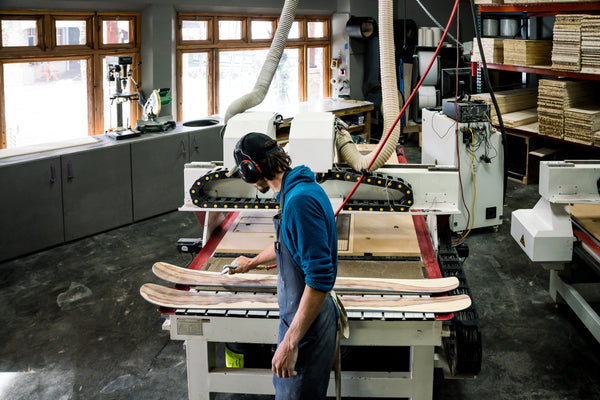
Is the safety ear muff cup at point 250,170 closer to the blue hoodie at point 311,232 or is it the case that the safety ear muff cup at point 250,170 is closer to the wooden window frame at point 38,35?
the blue hoodie at point 311,232

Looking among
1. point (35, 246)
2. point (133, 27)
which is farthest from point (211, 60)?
point (35, 246)

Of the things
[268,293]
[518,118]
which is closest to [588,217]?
[268,293]

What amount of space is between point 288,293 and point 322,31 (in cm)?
774

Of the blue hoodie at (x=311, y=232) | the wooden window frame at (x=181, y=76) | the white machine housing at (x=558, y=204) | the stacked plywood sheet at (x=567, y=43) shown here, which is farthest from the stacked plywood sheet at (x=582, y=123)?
the blue hoodie at (x=311, y=232)

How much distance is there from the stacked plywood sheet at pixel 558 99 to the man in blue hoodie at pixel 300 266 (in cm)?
500

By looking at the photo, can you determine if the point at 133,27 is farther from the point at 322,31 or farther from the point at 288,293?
the point at 288,293

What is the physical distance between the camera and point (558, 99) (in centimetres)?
655

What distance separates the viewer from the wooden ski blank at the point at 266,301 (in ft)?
9.33

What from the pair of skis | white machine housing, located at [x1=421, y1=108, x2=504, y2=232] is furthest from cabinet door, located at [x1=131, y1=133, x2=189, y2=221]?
the pair of skis

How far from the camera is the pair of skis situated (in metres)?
2.88

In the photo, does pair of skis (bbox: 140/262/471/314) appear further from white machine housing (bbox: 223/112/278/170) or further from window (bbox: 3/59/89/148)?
window (bbox: 3/59/89/148)

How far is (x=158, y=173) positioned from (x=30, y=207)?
4.62ft

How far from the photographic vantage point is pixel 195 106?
7.95m

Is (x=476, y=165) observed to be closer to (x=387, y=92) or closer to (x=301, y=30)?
(x=387, y=92)
